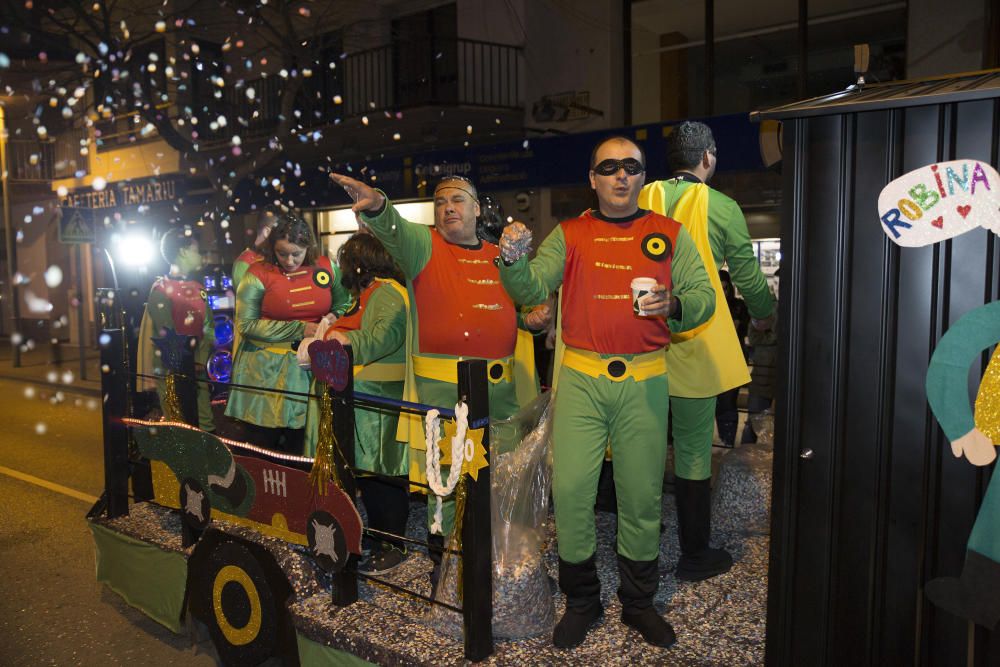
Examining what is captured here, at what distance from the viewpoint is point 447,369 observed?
3.41m

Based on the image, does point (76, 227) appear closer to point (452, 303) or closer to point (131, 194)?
point (131, 194)

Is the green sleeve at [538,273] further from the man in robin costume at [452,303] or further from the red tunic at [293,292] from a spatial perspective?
the red tunic at [293,292]

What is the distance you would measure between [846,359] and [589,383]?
991mm

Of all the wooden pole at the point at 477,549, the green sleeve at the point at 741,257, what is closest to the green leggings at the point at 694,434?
the green sleeve at the point at 741,257

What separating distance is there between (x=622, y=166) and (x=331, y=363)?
1.30m

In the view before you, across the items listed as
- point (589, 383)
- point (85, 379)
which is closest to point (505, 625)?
point (589, 383)

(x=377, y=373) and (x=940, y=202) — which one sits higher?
(x=940, y=202)

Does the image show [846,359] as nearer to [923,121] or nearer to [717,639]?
[923,121]

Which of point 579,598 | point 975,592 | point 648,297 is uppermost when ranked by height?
point 648,297

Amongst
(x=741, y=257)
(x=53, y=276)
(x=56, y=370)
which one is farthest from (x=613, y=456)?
(x=53, y=276)

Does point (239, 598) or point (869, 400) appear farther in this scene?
point (239, 598)

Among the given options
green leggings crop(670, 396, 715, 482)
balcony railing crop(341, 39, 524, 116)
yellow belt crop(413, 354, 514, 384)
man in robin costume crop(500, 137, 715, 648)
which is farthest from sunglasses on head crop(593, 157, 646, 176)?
balcony railing crop(341, 39, 524, 116)

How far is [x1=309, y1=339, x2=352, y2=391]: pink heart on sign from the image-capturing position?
2996 millimetres

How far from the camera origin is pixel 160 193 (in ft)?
62.4
